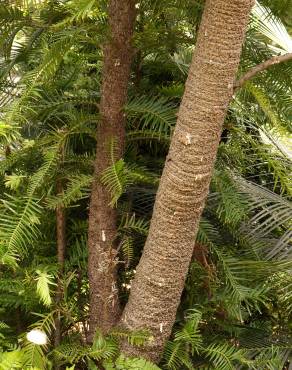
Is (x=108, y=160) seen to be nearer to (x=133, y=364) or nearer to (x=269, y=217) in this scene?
(x=133, y=364)

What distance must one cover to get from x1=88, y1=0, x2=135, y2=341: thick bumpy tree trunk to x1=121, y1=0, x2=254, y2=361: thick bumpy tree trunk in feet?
0.36

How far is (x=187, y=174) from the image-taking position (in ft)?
4.17

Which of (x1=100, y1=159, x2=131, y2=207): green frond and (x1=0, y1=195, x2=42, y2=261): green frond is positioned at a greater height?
(x1=100, y1=159, x2=131, y2=207): green frond

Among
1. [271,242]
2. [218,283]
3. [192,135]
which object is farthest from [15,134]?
[271,242]

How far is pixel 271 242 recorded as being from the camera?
1.82m

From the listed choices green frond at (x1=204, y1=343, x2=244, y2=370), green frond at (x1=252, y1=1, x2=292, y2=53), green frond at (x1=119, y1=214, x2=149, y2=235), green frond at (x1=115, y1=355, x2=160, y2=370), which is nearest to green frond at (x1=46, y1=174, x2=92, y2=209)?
green frond at (x1=119, y1=214, x2=149, y2=235)

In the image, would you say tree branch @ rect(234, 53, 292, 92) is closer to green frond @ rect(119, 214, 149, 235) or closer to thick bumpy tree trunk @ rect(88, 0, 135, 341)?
thick bumpy tree trunk @ rect(88, 0, 135, 341)

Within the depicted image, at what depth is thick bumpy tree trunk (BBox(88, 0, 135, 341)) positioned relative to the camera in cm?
141

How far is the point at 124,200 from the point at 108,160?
0.39m

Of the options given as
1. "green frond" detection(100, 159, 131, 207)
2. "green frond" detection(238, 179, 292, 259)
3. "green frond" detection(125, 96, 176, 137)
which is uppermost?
"green frond" detection(125, 96, 176, 137)

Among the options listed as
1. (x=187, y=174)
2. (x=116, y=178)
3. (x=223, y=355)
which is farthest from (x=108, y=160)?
(x=223, y=355)

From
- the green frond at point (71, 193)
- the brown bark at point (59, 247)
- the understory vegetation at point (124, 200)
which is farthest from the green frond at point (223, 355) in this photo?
the green frond at point (71, 193)

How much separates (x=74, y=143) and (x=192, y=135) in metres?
0.72

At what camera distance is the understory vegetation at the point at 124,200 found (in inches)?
54.4
